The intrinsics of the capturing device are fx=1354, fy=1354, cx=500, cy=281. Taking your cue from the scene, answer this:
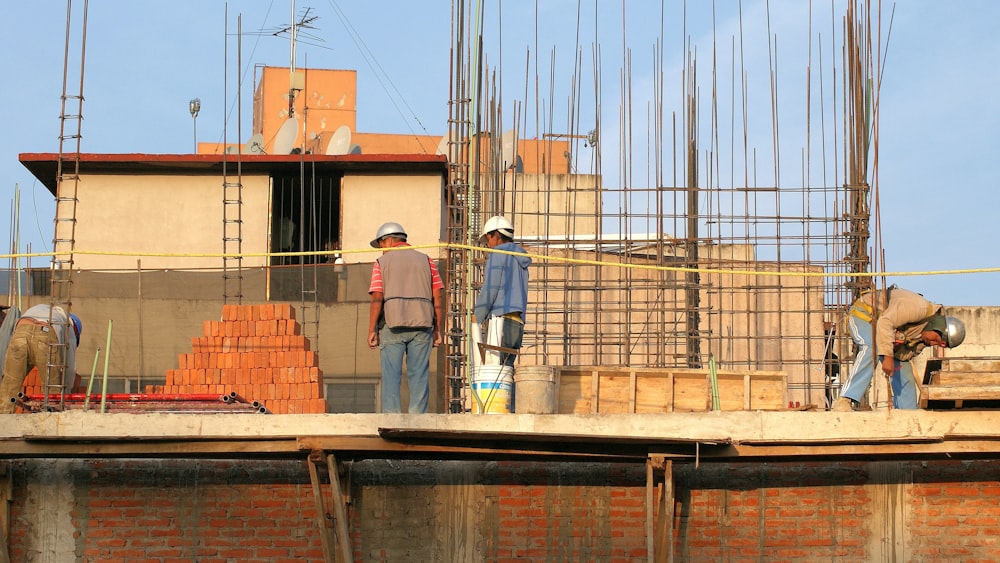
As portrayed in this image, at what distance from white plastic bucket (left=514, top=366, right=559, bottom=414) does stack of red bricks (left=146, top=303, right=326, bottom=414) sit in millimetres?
2704

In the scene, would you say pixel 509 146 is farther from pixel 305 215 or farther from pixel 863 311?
pixel 863 311

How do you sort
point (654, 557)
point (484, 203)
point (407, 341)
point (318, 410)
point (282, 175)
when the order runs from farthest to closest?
point (282, 175), point (484, 203), point (318, 410), point (407, 341), point (654, 557)

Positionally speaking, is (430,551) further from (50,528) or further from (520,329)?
(50,528)

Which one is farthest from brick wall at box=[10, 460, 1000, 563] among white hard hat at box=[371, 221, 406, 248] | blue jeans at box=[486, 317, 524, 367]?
white hard hat at box=[371, 221, 406, 248]

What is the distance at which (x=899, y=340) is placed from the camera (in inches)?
449

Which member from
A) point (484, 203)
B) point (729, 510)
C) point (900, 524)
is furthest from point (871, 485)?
point (484, 203)

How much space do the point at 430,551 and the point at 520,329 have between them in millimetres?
2099

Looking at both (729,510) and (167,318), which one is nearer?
(729,510)

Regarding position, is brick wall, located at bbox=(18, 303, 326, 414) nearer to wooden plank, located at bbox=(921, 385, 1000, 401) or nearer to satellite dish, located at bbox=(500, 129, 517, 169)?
wooden plank, located at bbox=(921, 385, 1000, 401)

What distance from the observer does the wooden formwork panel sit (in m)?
11.4

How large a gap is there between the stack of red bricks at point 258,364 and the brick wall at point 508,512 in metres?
2.18

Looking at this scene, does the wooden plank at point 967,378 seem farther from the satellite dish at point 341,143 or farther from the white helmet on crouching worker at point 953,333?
the satellite dish at point 341,143

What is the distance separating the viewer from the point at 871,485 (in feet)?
34.8

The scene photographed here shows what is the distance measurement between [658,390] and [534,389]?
1.19 m
